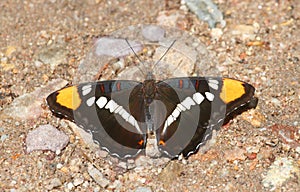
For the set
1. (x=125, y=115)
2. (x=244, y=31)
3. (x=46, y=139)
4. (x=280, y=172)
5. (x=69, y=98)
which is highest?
(x=69, y=98)

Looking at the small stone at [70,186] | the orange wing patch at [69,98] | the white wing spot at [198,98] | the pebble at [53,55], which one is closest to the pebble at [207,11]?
the white wing spot at [198,98]

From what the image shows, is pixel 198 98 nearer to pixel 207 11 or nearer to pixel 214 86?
pixel 214 86

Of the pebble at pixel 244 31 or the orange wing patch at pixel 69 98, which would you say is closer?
the orange wing patch at pixel 69 98

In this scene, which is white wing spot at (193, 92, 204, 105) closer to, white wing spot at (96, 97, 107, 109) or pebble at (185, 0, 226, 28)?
white wing spot at (96, 97, 107, 109)

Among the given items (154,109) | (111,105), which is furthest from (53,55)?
(154,109)

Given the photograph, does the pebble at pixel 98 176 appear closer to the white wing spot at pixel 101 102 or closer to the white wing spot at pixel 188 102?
the white wing spot at pixel 101 102

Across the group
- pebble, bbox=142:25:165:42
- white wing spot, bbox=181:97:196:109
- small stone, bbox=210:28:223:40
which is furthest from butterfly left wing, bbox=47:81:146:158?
small stone, bbox=210:28:223:40
